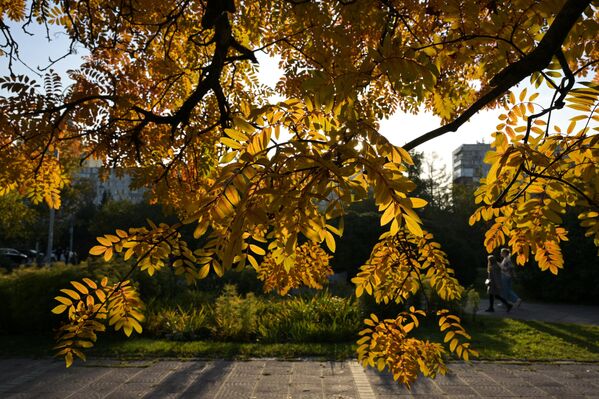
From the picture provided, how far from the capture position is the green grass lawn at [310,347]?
8312 mm

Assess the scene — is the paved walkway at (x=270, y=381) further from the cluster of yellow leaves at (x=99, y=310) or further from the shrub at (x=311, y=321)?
the cluster of yellow leaves at (x=99, y=310)

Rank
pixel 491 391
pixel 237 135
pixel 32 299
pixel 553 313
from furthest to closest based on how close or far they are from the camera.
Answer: pixel 553 313
pixel 32 299
pixel 491 391
pixel 237 135

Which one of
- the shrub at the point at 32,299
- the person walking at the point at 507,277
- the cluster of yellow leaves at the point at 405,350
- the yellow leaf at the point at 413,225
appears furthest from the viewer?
the person walking at the point at 507,277

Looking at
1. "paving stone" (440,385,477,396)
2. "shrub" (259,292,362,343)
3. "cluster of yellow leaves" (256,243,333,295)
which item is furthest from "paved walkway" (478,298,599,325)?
"cluster of yellow leaves" (256,243,333,295)

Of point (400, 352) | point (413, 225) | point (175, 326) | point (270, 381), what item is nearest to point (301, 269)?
point (400, 352)

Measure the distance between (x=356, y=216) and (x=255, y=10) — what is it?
51.3ft

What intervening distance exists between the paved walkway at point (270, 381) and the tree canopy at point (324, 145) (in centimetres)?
241

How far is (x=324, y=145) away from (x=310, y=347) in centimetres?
700

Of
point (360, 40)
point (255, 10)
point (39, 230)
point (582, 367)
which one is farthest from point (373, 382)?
point (39, 230)

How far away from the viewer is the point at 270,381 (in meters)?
6.82

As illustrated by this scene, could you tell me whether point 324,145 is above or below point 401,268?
above

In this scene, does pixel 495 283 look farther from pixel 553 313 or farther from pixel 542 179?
pixel 542 179

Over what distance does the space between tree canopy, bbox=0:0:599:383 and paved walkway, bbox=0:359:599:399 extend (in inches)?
95.0

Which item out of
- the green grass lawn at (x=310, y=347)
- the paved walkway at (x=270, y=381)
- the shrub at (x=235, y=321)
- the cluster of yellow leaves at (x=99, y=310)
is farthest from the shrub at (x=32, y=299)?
the cluster of yellow leaves at (x=99, y=310)
